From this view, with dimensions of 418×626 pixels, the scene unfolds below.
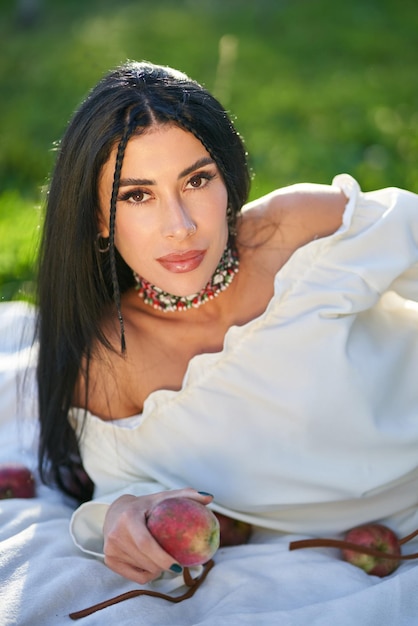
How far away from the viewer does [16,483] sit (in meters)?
3.14

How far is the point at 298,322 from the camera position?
2.78m

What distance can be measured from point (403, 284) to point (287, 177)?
3.01 metres

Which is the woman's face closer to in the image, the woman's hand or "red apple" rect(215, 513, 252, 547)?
the woman's hand

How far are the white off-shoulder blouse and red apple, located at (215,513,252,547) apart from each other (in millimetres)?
37

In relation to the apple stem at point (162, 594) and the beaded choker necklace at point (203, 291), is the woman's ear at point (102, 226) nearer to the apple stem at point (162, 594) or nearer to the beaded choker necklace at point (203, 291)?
the beaded choker necklace at point (203, 291)

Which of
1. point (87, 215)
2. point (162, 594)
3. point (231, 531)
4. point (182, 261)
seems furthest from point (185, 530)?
point (87, 215)

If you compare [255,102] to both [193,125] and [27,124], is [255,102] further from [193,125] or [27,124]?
[193,125]

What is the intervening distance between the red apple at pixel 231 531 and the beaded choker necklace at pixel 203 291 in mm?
684

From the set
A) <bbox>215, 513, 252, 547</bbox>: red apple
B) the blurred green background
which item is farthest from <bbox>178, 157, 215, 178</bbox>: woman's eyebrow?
the blurred green background

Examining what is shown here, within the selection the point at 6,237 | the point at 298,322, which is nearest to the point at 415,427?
the point at 298,322

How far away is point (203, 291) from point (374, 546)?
96 centimetres

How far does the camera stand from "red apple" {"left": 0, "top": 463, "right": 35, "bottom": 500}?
314cm

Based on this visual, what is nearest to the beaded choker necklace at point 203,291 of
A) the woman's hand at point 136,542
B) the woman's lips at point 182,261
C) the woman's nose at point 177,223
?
the woman's lips at point 182,261

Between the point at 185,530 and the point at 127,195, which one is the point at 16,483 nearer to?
the point at 185,530
